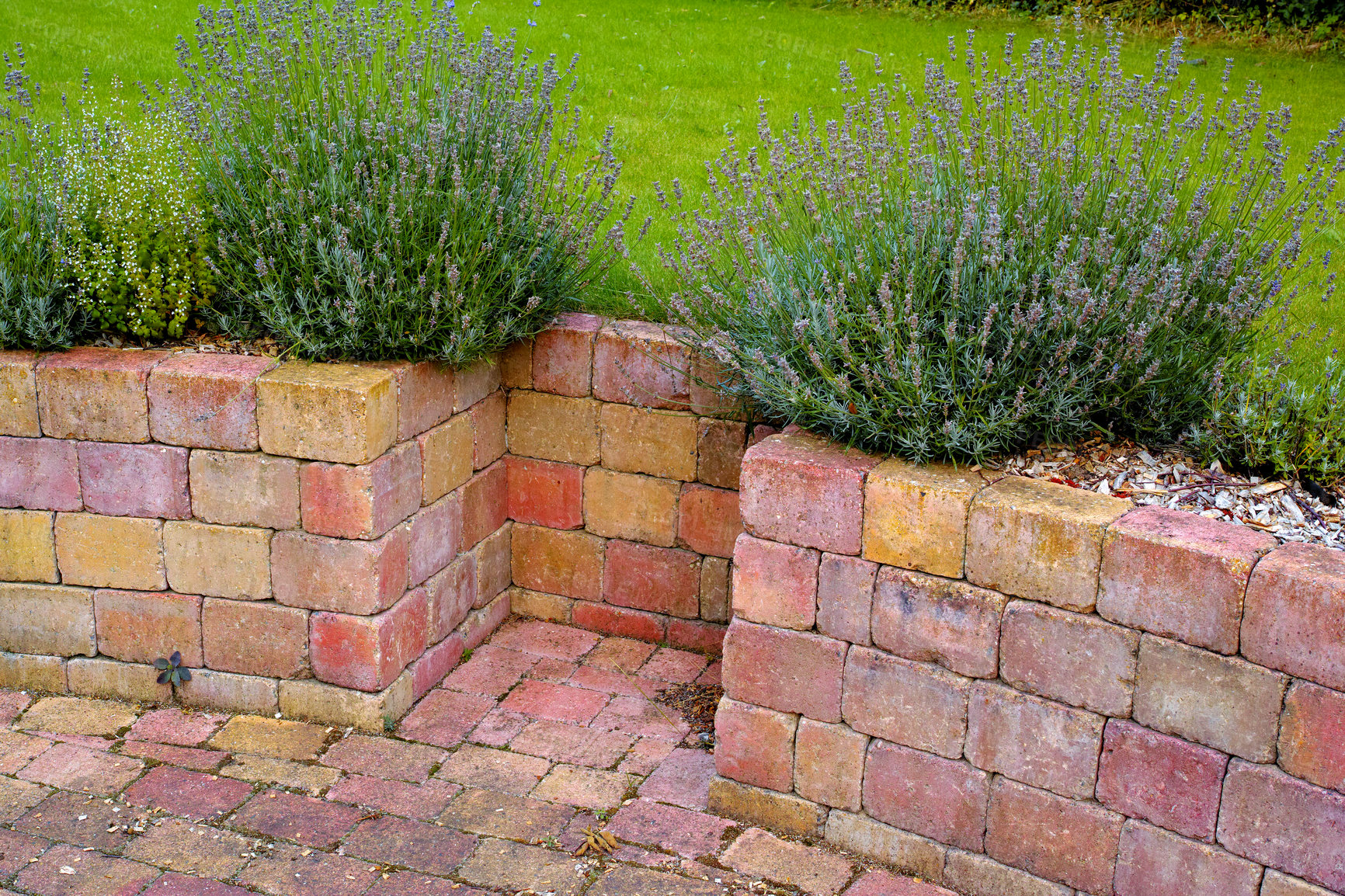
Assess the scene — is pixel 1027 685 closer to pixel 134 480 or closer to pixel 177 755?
pixel 177 755

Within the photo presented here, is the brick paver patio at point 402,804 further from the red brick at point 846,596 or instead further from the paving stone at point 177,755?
the red brick at point 846,596

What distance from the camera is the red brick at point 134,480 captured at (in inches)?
165

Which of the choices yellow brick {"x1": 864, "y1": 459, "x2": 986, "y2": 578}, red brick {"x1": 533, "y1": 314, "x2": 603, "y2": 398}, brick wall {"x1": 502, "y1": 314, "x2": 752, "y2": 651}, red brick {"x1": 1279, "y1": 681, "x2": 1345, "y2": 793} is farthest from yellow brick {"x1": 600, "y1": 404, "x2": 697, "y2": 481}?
red brick {"x1": 1279, "y1": 681, "x2": 1345, "y2": 793}

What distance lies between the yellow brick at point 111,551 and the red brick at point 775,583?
205 cm

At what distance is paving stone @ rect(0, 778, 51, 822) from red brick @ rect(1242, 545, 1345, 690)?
3.49 m

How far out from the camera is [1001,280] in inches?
142

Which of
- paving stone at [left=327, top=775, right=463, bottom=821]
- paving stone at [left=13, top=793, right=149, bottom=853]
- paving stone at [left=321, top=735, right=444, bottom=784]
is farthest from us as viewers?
paving stone at [left=321, top=735, right=444, bottom=784]

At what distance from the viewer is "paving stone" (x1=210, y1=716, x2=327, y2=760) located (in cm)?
418

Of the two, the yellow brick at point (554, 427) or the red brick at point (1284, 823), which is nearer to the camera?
the red brick at point (1284, 823)

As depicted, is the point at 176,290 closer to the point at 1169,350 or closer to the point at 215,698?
the point at 215,698

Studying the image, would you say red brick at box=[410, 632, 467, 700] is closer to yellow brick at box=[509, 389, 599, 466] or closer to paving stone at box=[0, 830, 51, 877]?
yellow brick at box=[509, 389, 599, 466]

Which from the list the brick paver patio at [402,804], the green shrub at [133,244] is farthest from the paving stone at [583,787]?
the green shrub at [133,244]

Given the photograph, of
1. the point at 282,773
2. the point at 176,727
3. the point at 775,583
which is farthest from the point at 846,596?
the point at 176,727

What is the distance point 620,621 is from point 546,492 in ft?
1.97
